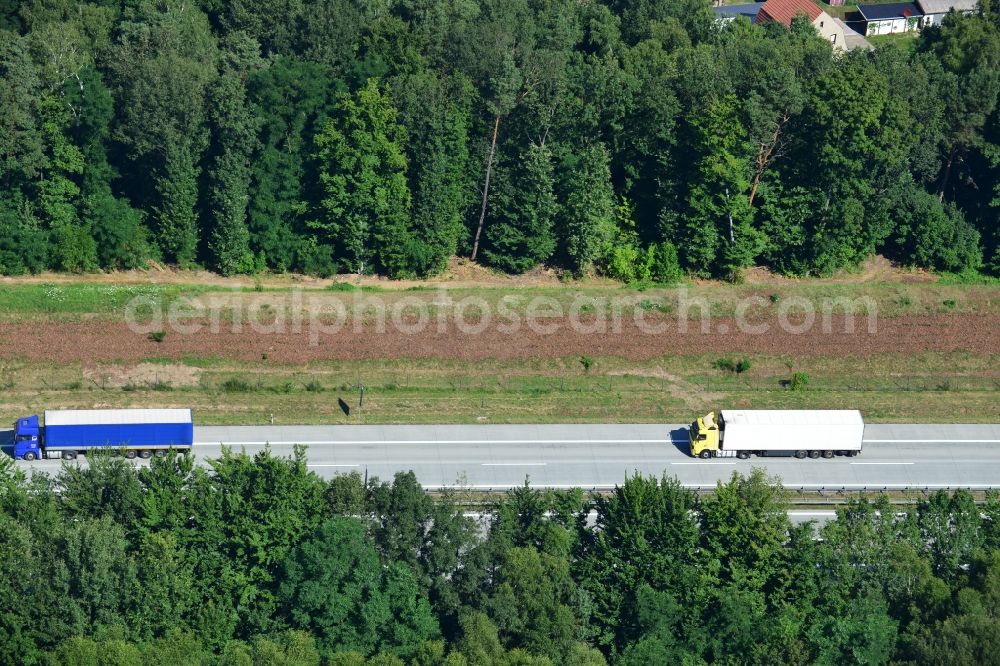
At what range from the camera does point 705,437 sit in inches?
2891

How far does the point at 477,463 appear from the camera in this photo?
72.6 m

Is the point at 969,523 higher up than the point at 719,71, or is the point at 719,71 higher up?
the point at 719,71

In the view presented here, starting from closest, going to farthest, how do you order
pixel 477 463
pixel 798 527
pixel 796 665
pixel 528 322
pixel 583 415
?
pixel 796 665 < pixel 798 527 < pixel 477 463 < pixel 583 415 < pixel 528 322

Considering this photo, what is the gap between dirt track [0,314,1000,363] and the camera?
81.1m

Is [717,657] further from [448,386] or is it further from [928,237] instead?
[928,237]

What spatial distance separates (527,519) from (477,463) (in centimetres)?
1083

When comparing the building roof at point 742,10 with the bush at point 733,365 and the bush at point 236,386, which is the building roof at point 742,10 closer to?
the bush at point 733,365

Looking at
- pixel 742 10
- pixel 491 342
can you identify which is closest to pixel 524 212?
pixel 491 342

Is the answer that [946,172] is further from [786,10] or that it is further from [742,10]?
[742,10]

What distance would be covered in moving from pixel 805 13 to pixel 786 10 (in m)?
3.58

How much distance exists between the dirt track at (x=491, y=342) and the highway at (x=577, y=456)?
7.66 meters

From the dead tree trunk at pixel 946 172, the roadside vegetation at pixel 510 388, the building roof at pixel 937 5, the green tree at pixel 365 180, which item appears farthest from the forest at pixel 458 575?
the building roof at pixel 937 5

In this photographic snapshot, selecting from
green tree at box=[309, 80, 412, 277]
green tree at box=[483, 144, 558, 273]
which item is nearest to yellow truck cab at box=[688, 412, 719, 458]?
green tree at box=[483, 144, 558, 273]

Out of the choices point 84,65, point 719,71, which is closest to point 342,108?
point 84,65
